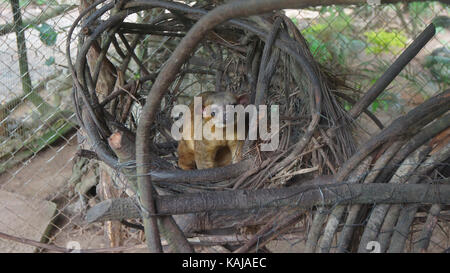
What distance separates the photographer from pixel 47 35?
A: 11.4ft

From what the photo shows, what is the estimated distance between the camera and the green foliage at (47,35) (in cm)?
354

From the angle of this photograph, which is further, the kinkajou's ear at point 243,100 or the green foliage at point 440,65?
the green foliage at point 440,65

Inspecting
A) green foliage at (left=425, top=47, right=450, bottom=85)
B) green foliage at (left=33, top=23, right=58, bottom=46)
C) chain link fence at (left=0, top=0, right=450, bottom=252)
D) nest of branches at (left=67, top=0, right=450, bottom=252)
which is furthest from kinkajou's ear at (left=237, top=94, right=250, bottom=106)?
green foliage at (left=425, top=47, right=450, bottom=85)

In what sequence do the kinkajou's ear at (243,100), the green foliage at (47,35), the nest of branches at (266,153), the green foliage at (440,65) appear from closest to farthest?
the nest of branches at (266,153)
the kinkajou's ear at (243,100)
the green foliage at (47,35)
the green foliage at (440,65)

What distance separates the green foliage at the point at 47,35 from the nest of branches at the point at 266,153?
1257mm

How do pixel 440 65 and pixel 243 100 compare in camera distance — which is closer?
pixel 243 100

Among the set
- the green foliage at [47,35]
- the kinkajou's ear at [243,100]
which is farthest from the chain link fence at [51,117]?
the kinkajou's ear at [243,100]

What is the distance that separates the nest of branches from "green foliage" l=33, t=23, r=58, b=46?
4.13 feet

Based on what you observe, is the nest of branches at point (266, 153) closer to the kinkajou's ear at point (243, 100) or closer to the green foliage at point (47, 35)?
the kinkajou's ear at point (243, 100)

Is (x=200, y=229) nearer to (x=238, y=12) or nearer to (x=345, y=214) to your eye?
(x=345, y=214)

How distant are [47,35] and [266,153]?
7.56ft

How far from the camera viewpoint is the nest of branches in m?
1.51

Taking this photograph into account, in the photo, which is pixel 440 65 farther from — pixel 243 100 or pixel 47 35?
pixel 47 35

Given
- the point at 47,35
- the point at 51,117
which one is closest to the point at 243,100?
the point at 47,35
